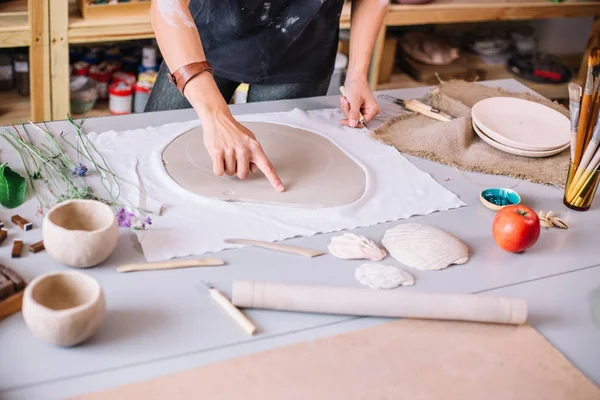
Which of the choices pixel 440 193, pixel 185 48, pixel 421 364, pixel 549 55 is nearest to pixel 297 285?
pixel 421 364

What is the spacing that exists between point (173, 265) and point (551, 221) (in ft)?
2.39

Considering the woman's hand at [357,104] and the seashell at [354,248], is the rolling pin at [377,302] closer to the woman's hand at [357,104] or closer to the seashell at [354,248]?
the seashell at [354,248]

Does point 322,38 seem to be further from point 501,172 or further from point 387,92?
point 501,172

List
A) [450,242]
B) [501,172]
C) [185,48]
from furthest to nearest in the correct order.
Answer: [501,172] → [185,48] → [450,242]

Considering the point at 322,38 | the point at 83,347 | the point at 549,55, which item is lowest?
the point at 549,55

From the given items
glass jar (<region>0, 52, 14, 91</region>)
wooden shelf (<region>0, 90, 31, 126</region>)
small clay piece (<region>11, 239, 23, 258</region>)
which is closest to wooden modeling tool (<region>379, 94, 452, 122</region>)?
small clay piece (<region>11, 239, 23, 258</region>)

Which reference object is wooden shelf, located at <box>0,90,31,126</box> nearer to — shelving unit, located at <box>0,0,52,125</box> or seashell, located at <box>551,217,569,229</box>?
shelving unit, located at <box>0,0,52,125</box>

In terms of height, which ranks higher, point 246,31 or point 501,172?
point 246,31

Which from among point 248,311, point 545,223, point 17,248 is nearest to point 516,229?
point 545,223

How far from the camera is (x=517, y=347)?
938 mm

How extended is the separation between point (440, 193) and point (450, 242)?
0.69 ft

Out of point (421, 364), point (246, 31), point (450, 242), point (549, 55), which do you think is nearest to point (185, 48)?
point (246, 31)

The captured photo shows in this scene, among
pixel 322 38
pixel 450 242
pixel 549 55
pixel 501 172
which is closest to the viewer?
pixel 450 242

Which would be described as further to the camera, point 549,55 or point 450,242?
point 549,55
